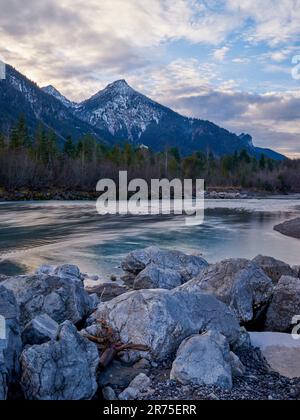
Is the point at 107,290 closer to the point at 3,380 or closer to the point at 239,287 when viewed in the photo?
the point at 239,287

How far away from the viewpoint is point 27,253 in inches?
850

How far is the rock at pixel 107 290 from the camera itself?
12823 millimetres

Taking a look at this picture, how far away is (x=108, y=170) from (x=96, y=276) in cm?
8752

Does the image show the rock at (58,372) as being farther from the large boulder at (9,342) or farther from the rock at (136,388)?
the rock at (136,388)

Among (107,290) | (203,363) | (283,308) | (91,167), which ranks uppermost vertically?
(91,167)

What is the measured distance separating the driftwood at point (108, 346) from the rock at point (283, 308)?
382 centimetres

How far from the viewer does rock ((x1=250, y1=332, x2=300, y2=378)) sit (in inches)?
292

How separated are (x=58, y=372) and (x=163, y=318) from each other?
6.84ft

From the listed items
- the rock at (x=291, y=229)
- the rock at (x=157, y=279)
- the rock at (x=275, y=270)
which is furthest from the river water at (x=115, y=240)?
the rock at (x=275, y=270)

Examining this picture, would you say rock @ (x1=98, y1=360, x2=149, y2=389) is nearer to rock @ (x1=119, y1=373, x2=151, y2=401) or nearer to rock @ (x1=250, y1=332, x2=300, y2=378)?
rock @ (x1=119, y1=373, x2=151, y2=401)

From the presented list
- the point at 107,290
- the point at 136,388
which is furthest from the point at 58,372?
the point at 107,290

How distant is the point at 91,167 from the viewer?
322ft
